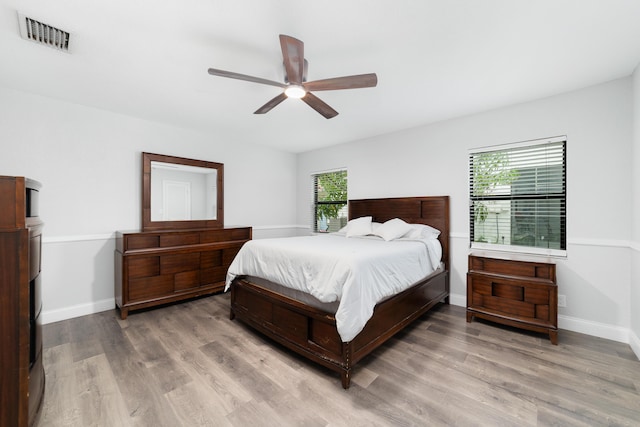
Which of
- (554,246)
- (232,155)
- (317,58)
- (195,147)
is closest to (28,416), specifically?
(317,58)

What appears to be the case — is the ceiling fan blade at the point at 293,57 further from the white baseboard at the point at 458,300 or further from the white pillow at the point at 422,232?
the white baseboard at the point at 458,300

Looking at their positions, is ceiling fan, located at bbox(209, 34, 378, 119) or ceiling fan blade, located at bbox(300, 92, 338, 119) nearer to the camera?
ceiling fan, located at bbox(209, 34, 378, 119)

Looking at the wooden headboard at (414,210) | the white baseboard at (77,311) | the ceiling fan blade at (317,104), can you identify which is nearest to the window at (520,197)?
the wooden headboard at (414,210)

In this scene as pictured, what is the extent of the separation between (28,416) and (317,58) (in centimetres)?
289

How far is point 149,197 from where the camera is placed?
12.2ft

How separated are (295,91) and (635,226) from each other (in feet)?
10.8

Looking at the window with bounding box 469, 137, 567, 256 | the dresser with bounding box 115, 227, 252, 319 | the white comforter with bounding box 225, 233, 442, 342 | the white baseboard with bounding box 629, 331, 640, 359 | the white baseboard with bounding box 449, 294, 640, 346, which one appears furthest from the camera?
the dresser with bounding box 115, 227, 252, 319

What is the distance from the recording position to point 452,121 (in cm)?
366

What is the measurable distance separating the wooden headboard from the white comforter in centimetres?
72

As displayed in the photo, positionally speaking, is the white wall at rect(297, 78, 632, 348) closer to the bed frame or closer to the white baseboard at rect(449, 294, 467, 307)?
the white baseboard at rect(449, 294, 467, 307)

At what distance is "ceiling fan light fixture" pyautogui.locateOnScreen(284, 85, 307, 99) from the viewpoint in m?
2.13

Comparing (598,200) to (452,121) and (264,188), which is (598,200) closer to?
(452,121)

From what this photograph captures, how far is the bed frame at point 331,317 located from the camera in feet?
6.63

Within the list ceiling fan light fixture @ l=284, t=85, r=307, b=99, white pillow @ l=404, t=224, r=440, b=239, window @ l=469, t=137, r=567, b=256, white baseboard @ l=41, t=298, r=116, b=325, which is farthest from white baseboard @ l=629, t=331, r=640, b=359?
white baseboard @ l=41, t=298, r=116, b=325
